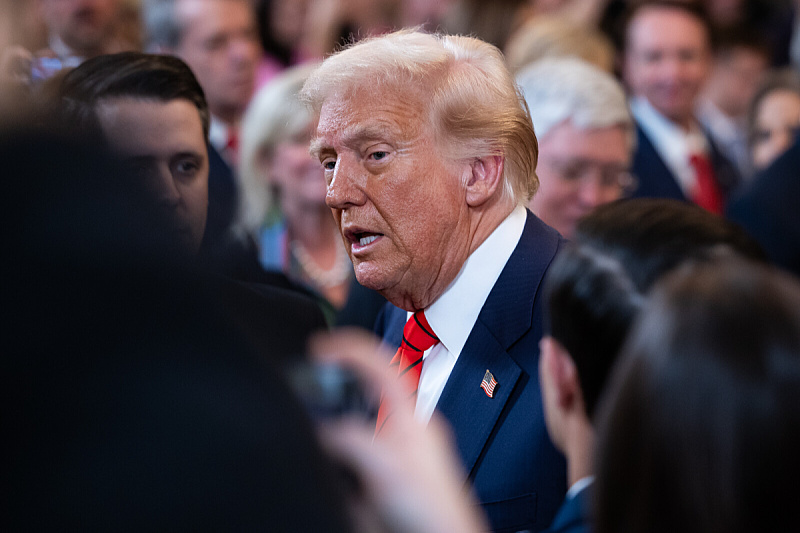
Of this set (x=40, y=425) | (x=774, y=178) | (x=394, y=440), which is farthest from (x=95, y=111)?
(x=774, y=178)

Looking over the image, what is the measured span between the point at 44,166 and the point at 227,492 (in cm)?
33

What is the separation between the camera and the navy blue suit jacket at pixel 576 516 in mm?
1448

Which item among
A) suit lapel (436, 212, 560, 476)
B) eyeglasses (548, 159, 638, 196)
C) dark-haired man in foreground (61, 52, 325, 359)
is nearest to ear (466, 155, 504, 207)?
suit lapel (436, 212, 560, 476)

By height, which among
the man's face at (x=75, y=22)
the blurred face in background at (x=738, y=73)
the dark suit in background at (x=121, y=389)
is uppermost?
the blurred face in background at (x=738, y=73)

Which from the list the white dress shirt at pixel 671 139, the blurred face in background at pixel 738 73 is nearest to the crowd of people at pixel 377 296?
the white dress shirt at pixel 671 139

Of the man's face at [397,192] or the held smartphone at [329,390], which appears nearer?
the held smartphone at [329,390]

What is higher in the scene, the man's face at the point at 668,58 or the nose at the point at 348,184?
the man's face at the point at 668,58

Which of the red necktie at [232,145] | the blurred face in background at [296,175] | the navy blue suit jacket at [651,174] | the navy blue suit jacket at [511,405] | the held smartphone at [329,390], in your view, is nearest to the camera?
the held smartphone at [329,390]

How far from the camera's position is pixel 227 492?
0.76 meters

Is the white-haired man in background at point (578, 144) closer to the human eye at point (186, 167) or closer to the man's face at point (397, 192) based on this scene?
the man's face at point (397, 192)

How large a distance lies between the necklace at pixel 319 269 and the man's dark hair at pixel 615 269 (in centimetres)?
321

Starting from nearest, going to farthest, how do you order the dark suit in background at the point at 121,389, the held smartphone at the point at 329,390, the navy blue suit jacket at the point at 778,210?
the dark suit in background at the point at 121,389
the held smartphone at the point at 329,390
the navy blue suit jacket at the point at 778,210

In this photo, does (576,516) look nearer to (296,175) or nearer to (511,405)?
(511,405)

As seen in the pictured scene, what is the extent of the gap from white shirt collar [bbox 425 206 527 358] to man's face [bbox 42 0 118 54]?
111 inches
